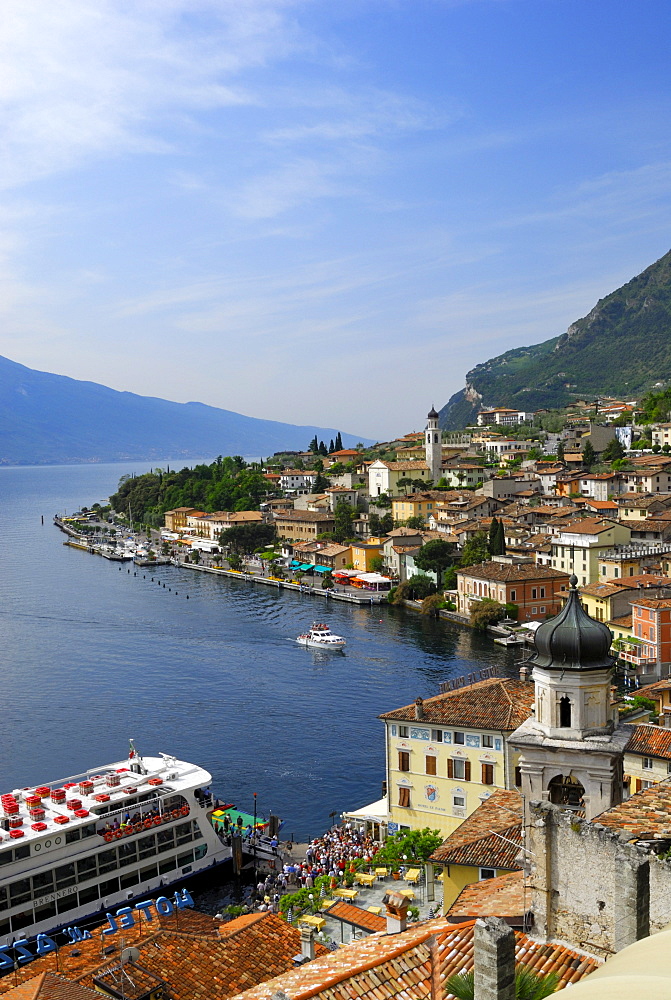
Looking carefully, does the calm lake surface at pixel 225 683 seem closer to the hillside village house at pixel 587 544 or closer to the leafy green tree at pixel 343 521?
the hillside village house at pixel 587 544

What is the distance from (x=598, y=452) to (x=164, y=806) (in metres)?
86.2

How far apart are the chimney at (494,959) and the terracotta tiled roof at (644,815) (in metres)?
3.34

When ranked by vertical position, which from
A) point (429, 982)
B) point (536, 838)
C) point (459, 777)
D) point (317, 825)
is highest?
point (536, 838)

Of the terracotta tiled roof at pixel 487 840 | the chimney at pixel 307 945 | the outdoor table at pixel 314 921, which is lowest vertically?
the outdoor table at pixel 314 921

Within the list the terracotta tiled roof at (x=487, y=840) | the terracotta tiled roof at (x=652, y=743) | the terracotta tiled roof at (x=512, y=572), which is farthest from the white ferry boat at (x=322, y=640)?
the terracotta tiled roof at (x=487, y=840)

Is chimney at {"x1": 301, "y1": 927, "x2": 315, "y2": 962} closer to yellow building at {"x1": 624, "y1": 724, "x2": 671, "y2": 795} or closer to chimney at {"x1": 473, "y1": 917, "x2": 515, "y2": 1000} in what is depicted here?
chimney at {"x1": 473, "y1": 917, "x2": 515, "y2": 1000}

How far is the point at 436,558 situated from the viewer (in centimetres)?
7100

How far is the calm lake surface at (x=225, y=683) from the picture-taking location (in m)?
34.7

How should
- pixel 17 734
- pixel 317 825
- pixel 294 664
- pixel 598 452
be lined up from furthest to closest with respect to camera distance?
pixel 598 452
pixel 294 664
pixel 17 734
pixel 317 825

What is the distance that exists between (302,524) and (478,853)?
263 ft

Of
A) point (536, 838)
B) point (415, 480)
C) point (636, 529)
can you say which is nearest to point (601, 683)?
point (536, 838)

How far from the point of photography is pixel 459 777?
25156 mm

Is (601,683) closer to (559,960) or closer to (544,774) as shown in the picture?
(544,774)

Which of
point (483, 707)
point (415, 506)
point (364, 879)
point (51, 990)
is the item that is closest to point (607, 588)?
point (483, 707)
